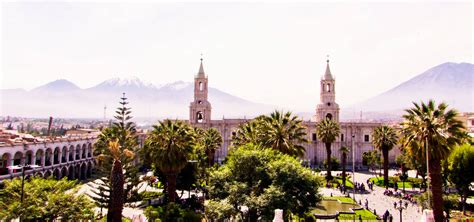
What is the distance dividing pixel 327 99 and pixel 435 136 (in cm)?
5155

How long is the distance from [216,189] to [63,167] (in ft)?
113

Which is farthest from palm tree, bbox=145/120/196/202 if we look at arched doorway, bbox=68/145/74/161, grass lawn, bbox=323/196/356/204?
arched doorway, bbox=68/145/74/161

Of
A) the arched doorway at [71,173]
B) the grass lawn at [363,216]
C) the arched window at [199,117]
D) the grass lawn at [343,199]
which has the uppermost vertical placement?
the arched window at [199,117]

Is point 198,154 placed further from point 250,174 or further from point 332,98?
point 332,98

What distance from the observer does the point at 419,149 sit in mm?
21375

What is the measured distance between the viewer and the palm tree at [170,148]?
2506cm

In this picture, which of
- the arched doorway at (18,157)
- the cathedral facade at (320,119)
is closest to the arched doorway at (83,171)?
the arched doorway at (18,157)

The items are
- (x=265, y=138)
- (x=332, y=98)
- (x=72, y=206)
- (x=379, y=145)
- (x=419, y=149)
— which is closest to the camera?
(x=72, y=206)

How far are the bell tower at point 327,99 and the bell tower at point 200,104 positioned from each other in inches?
838

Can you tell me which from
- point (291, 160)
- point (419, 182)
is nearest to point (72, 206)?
point (291, 160)

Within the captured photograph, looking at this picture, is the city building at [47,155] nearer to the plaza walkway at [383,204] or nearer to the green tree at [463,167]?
the plaza walkway at [383,204]

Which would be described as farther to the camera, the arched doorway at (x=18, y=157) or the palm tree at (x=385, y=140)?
the palm tree at (x=385, y=140)

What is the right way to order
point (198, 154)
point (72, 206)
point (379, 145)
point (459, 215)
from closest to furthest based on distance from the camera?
point (72, 206) < point (459, 215) < point (198, 154) < point (379, 145)

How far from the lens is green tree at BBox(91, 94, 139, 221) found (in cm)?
1928
